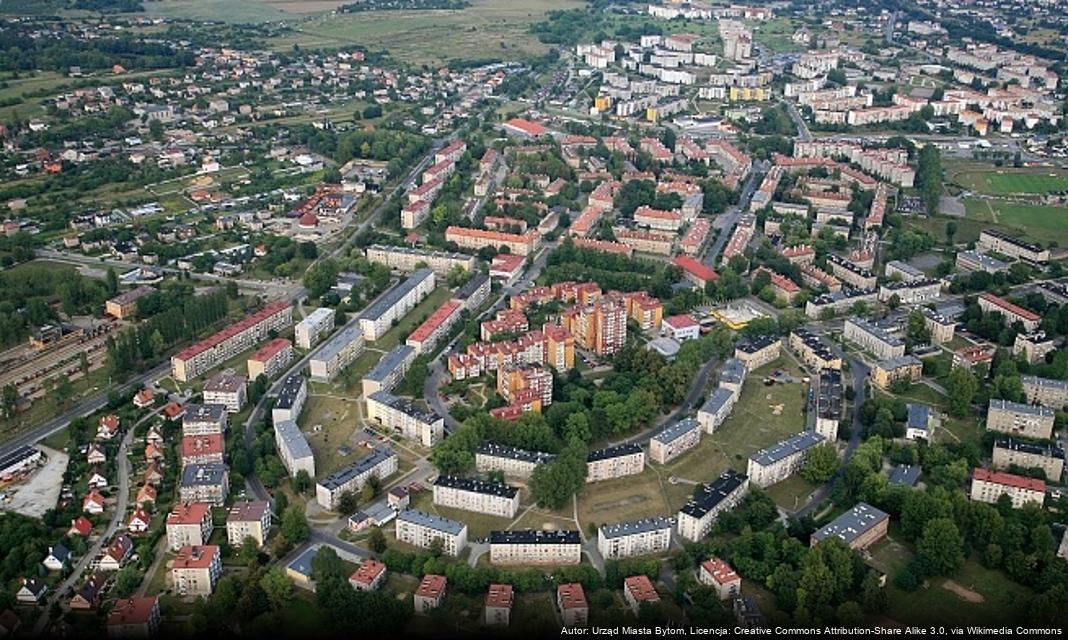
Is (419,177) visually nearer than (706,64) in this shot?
Yes

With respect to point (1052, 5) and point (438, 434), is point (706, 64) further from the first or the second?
point (438, 434)

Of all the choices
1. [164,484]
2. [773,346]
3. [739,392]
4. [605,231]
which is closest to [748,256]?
[605,231]

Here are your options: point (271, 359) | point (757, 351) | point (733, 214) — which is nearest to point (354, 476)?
point (271, 359)

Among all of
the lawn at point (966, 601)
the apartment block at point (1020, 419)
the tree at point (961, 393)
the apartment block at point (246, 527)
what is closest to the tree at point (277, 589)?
the apartment block at point (246, 527)

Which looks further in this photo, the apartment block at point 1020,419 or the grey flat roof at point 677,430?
the apartment block at point 1020,419

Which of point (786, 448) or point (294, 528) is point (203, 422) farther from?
point (786, 448)

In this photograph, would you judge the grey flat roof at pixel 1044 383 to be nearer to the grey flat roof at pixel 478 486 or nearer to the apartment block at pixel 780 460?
the apartment block at pixel 780 460
